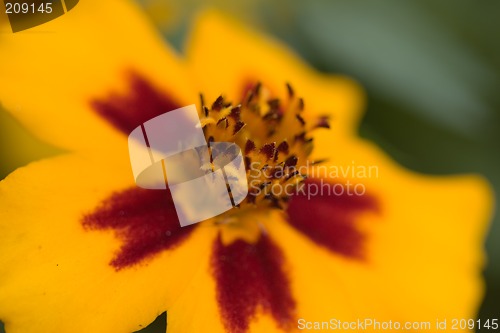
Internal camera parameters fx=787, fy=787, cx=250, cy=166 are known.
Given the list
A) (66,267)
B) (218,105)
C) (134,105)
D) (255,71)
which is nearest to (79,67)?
(134,105)

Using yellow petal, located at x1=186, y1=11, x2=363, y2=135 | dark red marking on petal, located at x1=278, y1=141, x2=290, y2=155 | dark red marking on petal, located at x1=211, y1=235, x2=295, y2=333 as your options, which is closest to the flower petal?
dark red marking on petal, located at x1=211, y1=235, x2=295, y2=333

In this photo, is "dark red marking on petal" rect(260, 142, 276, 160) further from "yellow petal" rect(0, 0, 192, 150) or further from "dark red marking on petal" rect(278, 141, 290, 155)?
"yellow petal" rect(0, 0, 192, 150)

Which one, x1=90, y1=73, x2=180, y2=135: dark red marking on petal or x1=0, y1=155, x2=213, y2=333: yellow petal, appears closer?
x1=0, y1=155, x2=213, y2=333: yellow petal

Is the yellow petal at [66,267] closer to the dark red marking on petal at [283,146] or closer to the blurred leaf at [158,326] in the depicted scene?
the blurred leaf at [158,326]

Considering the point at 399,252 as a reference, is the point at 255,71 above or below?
above

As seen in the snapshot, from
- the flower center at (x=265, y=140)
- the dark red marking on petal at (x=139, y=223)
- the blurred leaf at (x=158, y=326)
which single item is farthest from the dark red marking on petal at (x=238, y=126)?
the blurred leaf at (x=158, y=326)

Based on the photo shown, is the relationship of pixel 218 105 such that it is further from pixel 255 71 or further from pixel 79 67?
pixel 255 71

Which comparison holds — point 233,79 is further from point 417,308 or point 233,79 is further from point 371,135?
point 417,308

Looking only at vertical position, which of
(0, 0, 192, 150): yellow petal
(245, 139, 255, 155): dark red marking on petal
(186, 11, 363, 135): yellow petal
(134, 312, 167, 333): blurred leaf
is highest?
(0, 0, 192, 150): yellow petal
